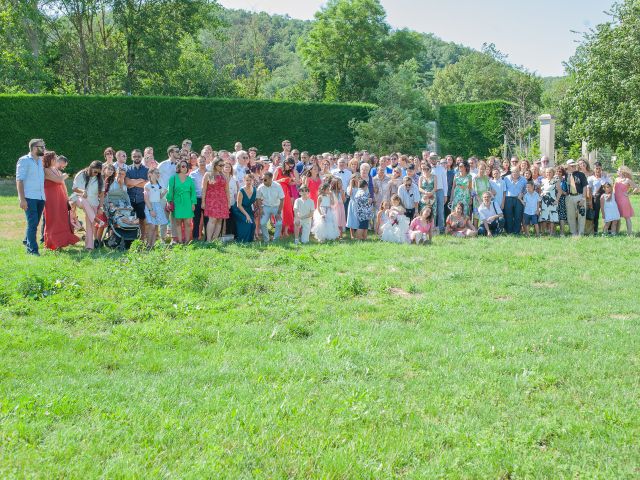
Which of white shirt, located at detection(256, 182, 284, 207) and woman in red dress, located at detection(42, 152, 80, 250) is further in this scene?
white shirt, located at detection(256, 182, 284, 207)

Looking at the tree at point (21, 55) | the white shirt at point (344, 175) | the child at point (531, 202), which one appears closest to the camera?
the child at point (531, 202)

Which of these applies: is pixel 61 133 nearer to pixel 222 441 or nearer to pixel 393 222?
pixel 393 222

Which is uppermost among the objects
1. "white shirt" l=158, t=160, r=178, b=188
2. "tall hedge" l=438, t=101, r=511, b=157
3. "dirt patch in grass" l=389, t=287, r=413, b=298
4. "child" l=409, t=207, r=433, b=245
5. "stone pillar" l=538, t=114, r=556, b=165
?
"tall hedge" l=438, t=101, r=511, b=157

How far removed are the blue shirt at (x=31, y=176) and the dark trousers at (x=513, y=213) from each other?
8997 mm

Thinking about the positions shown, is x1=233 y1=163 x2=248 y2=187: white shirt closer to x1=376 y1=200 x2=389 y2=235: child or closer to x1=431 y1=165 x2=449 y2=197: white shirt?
x1=376 y1=200 x2=389 y2=235: child

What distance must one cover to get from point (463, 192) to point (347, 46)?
29637 mm

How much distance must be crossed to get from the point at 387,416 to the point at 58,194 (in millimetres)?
7757

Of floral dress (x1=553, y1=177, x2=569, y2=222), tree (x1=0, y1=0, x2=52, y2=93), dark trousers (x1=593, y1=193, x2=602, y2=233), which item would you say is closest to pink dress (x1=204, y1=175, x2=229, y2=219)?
floral dress (x1=553, y1=177, x2=569, y2=222)

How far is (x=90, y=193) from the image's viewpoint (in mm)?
10594

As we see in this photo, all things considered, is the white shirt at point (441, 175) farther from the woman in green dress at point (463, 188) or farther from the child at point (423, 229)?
the child at point (423, 229)

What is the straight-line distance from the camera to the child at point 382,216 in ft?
41.6

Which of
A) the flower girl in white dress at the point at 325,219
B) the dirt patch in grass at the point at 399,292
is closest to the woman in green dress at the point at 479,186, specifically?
the flower girl in white dress at the point at 325,219

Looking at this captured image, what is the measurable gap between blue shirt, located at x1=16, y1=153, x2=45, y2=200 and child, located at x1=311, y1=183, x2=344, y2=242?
4.77 meters

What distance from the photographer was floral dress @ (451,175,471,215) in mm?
13466
